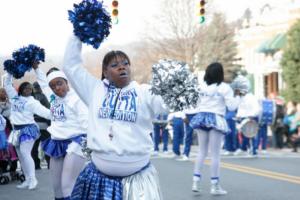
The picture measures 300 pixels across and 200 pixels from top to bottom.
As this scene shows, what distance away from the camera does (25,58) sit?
27.2 ft

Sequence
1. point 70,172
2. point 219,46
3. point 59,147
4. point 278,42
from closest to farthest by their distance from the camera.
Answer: point 70,172 → point 59,147 → point 278,42 → point 219,46

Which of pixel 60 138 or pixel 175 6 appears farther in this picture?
pixel 175 6

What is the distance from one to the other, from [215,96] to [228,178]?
271 cm

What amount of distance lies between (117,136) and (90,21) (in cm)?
90

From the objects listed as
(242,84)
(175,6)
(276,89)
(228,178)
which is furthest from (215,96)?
(276,89)

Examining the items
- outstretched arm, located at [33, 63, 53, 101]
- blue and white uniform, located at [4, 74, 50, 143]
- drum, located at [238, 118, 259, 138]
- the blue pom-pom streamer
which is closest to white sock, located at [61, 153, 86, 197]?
outstretched arm, located at [33, 63, 53, 101]

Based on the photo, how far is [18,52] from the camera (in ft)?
26.9

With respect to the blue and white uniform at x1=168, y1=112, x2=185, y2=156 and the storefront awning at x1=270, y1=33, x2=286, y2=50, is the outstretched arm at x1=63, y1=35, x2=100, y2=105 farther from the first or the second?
the storefront awning at x1=270, y1=33, x2=286, y2=50

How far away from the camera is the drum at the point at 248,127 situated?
1731cm

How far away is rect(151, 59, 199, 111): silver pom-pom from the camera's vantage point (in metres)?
5.03

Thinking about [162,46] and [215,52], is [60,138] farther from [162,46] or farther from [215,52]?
[215,52]

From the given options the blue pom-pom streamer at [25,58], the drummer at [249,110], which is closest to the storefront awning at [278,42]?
the drummer at [249,110]

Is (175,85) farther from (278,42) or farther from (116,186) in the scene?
(278,42)

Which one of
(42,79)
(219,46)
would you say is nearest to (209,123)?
(42,79)
